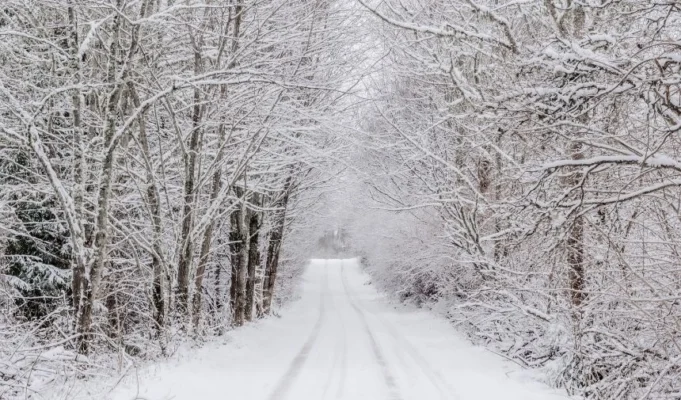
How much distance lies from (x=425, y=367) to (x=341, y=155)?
802 cm

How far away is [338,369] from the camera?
10.8 metres

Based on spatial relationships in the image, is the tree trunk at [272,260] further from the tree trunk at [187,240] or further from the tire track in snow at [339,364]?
the tree trunk at [187,240]

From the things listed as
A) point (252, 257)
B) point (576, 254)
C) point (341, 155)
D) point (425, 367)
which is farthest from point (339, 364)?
point (252, 257)

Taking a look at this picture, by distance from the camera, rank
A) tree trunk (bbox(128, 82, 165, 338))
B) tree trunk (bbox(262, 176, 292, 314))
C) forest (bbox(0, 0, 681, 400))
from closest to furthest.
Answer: forest (bbox(0, 0, 681, 400)), tree trunk (bbox(128, 82, 165, 338)), tree trunk (bbox(262, 176, 292, 314))

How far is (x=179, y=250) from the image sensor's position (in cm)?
1152

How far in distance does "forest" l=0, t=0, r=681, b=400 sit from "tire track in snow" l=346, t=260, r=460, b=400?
1720 mm

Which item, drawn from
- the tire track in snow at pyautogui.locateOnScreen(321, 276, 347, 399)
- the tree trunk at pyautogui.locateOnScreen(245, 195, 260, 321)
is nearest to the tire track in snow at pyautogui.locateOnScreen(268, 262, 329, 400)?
the tire track in snow at pyautogui.locateOnScreen(321, 276, 347, 399)

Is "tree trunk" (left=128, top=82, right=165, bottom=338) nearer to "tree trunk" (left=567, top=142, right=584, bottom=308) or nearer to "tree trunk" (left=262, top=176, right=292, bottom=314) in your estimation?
"tree trunk" (left=567, top=142, right=584, bottom=308)

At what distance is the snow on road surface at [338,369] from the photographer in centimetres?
811

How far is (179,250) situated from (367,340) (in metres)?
6.89

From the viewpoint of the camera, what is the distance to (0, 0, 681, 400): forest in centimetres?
572

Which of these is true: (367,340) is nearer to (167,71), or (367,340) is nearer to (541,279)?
(541,279)

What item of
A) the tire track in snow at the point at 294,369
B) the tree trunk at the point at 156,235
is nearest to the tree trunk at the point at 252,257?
the tire track in snow at the point at 294,369

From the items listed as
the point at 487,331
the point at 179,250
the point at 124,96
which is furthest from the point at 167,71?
the point at 487,331
